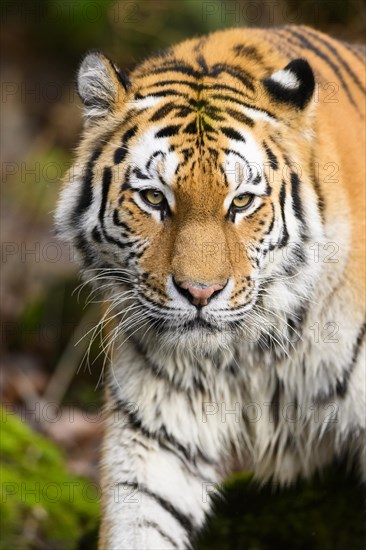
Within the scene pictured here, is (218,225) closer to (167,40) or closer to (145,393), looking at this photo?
(145,393)

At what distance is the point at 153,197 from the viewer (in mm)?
3309

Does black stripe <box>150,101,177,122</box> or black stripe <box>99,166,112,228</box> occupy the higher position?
black stripe <box>150,101,177,122</box>

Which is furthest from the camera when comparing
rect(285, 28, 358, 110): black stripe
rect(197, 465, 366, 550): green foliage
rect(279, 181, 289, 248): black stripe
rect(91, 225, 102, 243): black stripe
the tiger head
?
rect(197, 465, 366, 550): green foliage

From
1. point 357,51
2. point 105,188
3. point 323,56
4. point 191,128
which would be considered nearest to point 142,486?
point 105,188

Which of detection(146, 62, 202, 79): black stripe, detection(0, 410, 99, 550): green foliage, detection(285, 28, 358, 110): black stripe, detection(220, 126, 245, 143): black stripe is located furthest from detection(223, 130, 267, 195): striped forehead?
detection(0, 410, 99, 550): green foliage

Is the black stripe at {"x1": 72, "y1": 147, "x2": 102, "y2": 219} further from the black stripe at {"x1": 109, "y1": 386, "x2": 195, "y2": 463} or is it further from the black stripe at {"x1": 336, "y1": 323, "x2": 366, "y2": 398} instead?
the black stripe at {"x1": 336, "y1": 323, "x2": 366, "y2": 398}

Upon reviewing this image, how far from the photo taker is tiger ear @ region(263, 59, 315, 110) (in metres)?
3.32

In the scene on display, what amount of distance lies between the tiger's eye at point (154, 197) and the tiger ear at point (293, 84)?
0.56 meters

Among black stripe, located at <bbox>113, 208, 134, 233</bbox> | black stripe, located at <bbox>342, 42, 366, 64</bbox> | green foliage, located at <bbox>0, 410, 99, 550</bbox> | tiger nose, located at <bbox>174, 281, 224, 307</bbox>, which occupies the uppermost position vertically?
black stripe, located at <bbox>342, 42, 366, 64</bbox>

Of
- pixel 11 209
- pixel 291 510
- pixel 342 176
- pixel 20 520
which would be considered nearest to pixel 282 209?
pixel 342 176

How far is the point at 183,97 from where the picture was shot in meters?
3.49

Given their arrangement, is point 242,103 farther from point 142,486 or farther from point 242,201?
point 142,486

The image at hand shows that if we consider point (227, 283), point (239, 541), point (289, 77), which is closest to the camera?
point (227, 283)

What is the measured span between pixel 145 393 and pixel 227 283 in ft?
2.60
